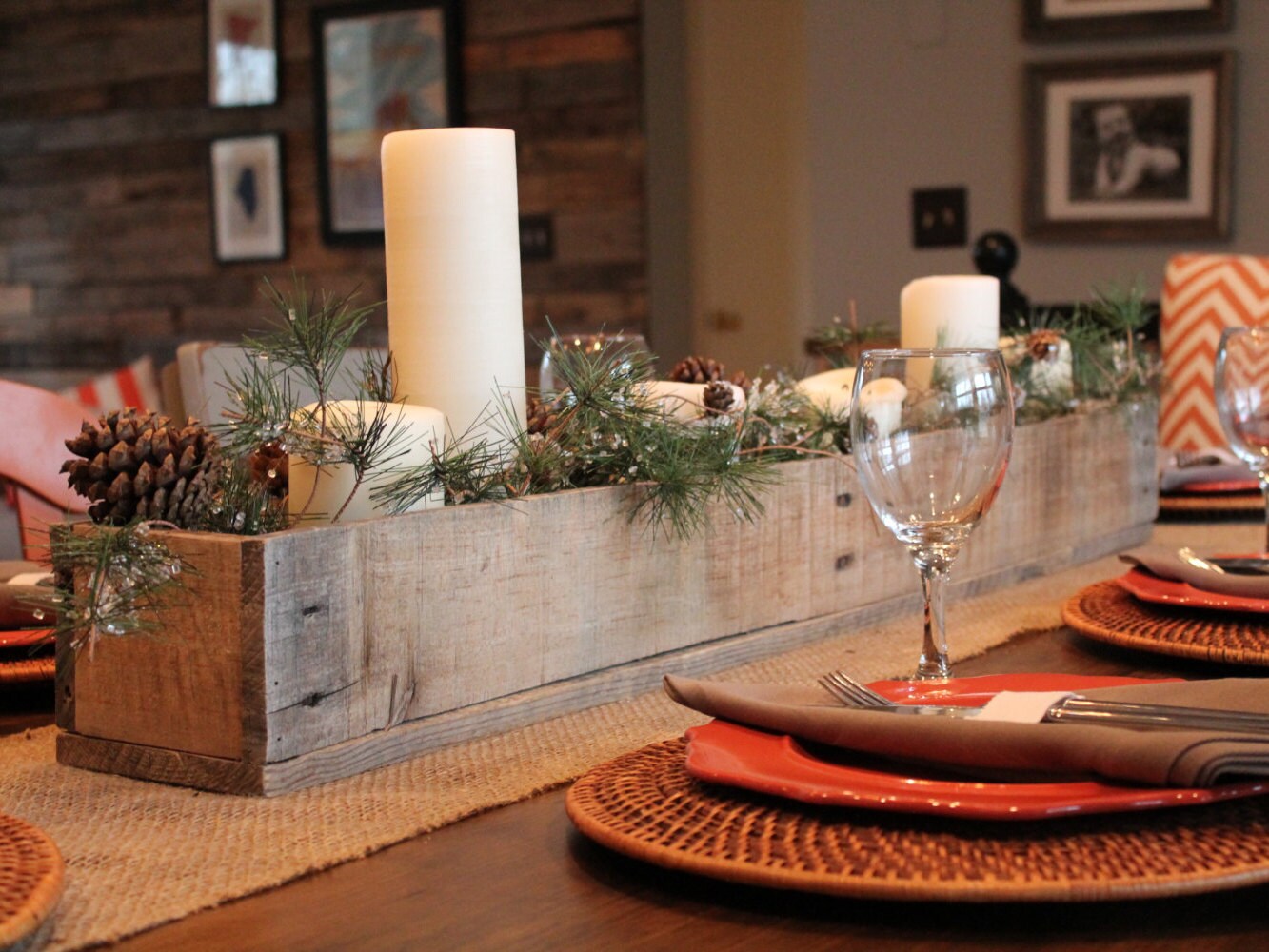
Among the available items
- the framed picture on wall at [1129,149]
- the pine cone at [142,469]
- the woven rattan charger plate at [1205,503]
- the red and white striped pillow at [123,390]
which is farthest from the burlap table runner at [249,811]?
the framed picture on wall at [1129,149]

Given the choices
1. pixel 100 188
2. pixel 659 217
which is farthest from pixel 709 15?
pixel 100 188

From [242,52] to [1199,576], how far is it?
421 centimetres

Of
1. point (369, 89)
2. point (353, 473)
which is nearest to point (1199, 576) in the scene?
point (353, 473)

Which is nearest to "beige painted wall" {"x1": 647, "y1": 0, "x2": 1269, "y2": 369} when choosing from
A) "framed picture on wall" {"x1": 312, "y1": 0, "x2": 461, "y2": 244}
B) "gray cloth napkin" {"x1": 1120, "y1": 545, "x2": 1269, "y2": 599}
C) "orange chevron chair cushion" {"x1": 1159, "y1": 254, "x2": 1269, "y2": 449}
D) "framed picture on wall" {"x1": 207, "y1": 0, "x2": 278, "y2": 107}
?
"framed picture on wall" {"x1": 312, "y1": 0, "x2": 461, "y2": 244}

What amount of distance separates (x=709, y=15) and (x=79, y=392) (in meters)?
1.94

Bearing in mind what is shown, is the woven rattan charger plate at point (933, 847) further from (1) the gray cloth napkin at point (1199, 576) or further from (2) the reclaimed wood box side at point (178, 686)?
(1) the gray cloth napkin at point (1199, 576)

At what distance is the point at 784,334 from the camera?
158 inches

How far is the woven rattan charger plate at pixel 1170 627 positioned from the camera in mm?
812

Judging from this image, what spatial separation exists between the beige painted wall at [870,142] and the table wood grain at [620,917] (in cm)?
274

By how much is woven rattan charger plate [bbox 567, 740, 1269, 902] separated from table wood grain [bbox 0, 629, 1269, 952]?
15 millimetres

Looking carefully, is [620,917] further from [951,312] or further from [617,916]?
[951,312]

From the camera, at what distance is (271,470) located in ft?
2.40

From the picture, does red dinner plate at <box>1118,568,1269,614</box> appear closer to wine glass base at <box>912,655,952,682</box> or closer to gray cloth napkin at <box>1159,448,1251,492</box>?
wine glass base at <box>912,655,952,682</box>

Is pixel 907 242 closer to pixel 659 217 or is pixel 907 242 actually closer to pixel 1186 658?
pixel 659 217
